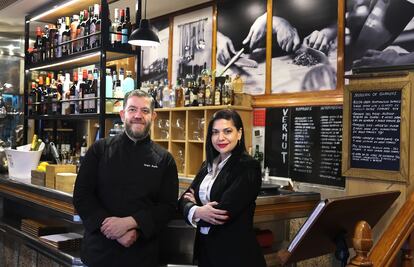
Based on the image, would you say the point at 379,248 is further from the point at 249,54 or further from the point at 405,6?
the point at 249,54

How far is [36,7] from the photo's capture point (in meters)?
5.27

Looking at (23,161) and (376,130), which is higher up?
(376,130)

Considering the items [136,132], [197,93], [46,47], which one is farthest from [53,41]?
[136,132]

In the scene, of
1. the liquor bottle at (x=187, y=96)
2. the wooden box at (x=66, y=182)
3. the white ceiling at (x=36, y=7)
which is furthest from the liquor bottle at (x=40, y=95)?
the wooden box at (x=66, y=182)

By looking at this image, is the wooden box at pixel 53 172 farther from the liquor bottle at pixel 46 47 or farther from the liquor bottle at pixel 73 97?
the liquor bottle at pixel 46 47

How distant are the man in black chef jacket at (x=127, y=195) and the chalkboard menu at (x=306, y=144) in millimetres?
2345

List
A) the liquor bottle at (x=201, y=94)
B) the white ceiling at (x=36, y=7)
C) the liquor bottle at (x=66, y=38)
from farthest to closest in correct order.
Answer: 1. the white ceiling at (x=36, y=7)
2. the liquor bottle at (x=201, y=94)
3. the liquor bottle at (x=66, y=38)

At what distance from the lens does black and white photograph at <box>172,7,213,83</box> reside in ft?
18.9

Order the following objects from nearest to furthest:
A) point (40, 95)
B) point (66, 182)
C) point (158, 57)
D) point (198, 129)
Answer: point (66, 182) → point (40, 95) → point (198, 129) → point (158, 57)

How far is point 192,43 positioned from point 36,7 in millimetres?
1947

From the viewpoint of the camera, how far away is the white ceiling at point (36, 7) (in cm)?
522

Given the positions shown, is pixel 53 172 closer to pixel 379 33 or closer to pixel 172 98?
pixel 172 98

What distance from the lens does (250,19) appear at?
17.1ft

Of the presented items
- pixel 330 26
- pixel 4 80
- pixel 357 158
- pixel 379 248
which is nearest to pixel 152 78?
pixel 4 80
